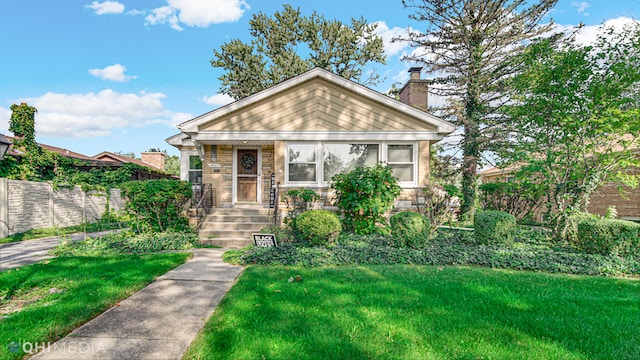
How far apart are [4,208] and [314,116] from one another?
9453 mm

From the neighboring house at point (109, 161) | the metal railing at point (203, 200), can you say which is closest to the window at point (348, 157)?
A: the metal railing at point (203, 200)

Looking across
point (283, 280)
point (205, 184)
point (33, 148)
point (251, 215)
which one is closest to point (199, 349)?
point (283, 280)

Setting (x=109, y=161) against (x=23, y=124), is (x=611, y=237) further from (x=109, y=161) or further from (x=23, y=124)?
(x=109, y=161)

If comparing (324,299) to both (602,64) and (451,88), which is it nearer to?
(602,64)

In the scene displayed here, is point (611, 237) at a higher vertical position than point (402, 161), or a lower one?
lower

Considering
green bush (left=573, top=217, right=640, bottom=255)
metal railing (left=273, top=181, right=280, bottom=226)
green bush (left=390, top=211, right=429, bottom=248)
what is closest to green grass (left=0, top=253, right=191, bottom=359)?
metal railing (left=273, top=181, right=280, bottom=226)

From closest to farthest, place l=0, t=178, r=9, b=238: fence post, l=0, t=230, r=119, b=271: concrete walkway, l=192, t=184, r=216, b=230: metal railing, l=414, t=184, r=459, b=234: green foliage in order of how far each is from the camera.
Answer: l=0, t=230, r=119, b=271: concrete walkway
l=414, t=184, r=459, b=234: green foliage
l=0, t=178, r=9, b=238: fence post
l=192, t=184, r=216, b=230: metal railing

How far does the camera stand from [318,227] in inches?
244

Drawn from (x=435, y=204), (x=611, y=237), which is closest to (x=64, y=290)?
(x=435, y=204)

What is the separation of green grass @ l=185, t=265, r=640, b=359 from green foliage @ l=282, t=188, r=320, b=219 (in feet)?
12.4

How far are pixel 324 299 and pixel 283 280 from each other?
0.99m

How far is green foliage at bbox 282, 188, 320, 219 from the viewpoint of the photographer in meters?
8.24

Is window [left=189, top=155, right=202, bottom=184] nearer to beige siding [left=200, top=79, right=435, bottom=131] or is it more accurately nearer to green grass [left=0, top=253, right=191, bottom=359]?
beige siding [left=200, top=79, right=435, bottom=131]

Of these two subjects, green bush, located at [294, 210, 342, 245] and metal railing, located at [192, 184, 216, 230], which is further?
metal railing, located at [192, 184, 216, 230]
